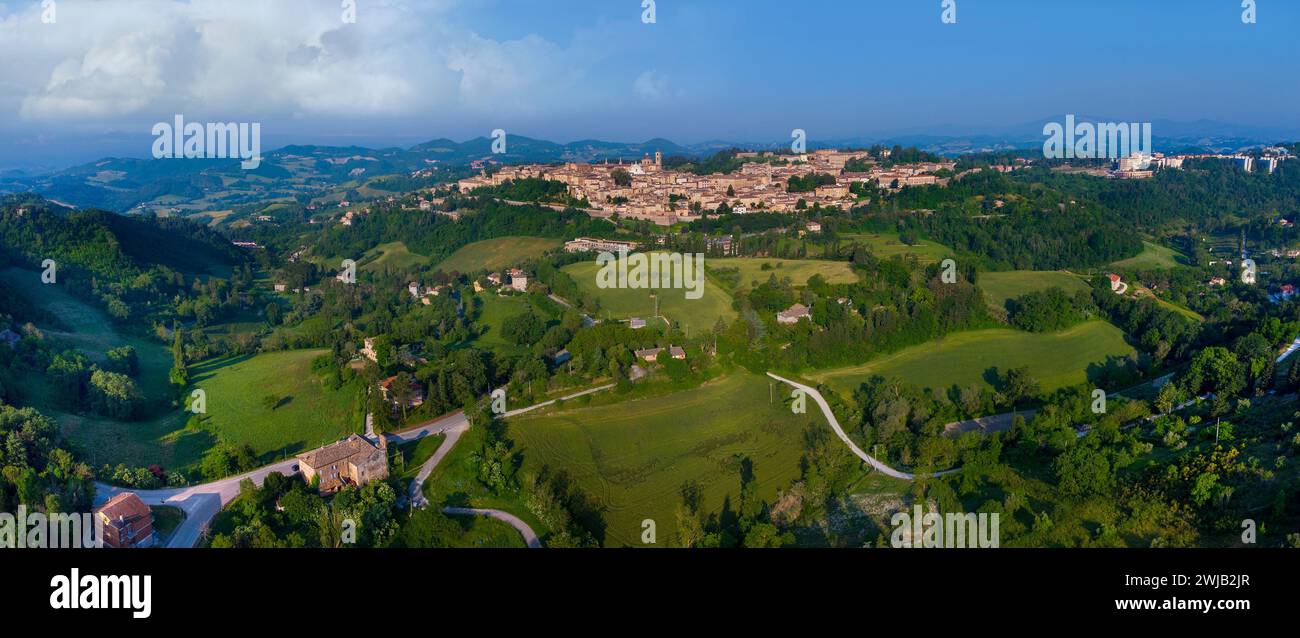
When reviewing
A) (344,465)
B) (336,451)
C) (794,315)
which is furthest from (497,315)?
(344,465)

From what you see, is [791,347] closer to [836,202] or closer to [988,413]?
[988,413]

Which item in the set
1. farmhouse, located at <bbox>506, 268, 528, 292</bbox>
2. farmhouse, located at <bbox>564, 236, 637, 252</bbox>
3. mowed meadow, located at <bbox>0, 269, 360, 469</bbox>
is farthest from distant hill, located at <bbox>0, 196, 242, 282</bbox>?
farmhouse, located at <bbox>564, 236, 637, 252</bbox>

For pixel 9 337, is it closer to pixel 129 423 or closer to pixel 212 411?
pixel 129 423

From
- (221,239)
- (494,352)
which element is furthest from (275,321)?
(221,239)

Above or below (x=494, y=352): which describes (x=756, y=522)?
below

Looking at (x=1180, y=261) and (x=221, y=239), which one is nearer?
(x=1180, y=261)

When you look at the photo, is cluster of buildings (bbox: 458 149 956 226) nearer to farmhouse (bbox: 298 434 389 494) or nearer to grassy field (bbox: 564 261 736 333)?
grassy field (bbox: 564 261 736 333)
